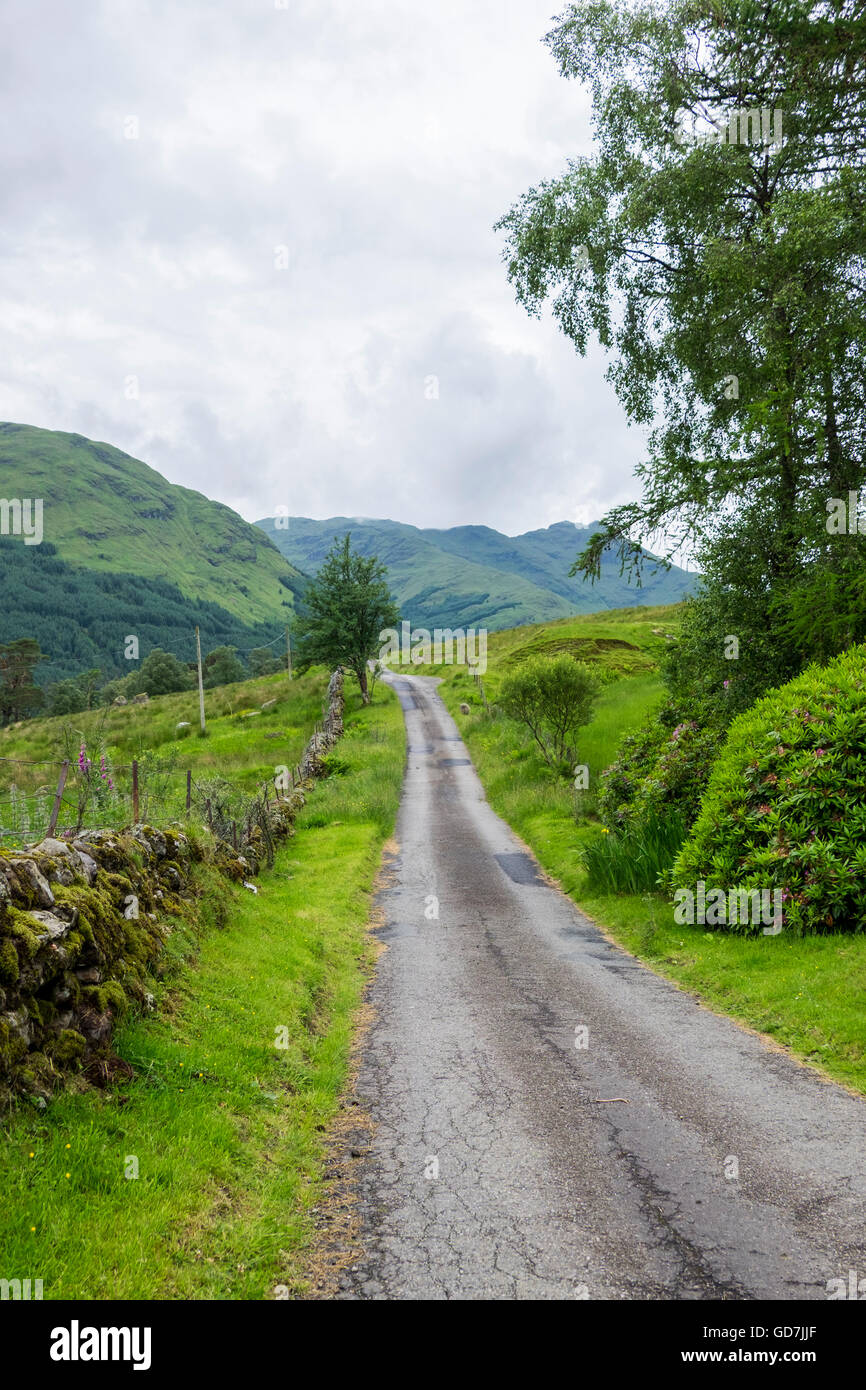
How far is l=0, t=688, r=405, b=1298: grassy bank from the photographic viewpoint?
160 inches

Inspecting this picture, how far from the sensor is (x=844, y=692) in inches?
395

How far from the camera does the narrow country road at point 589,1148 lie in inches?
167

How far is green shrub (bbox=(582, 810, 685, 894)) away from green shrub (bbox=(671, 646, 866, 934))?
196 cm

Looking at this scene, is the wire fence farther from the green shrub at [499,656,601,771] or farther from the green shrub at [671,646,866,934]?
the green shrub at [499,656,601,771]

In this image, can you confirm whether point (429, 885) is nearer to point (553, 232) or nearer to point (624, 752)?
point (624, 752)

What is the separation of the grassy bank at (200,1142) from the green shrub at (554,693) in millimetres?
15433

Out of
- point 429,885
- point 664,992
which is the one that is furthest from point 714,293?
point 429,885

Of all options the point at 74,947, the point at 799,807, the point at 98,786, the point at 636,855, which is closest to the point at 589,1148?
the point at 74,947

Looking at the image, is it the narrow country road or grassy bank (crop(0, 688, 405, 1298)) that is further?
the narrow country road

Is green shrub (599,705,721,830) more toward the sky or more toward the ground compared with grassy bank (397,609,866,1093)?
more toward the sky


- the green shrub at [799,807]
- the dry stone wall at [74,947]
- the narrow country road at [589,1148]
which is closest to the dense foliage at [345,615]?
the narrow country road at [589,1148]

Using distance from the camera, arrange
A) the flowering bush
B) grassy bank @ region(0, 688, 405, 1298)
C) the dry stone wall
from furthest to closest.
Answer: the flowering bush, the dry stone wall, grassy bank @ region(0, 688, 405, 1298)

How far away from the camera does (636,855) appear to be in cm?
1398

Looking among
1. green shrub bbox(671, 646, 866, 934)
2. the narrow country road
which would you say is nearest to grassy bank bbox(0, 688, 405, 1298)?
the narrow country road
